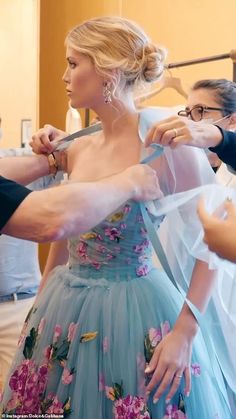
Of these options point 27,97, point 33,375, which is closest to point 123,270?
point 33,375

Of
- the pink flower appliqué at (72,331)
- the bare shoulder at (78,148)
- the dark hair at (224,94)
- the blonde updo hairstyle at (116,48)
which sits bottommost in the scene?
the pink flower appliqué at (72,331)

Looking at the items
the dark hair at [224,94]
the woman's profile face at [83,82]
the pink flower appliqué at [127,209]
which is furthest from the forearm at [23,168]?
the dark hair at [224,94]

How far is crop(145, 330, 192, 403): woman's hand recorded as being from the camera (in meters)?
0.95

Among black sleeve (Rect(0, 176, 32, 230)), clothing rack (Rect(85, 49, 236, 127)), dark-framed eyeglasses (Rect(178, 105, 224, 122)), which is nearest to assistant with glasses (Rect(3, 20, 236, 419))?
black sleeve (Rect(0, 176, 32, 230))

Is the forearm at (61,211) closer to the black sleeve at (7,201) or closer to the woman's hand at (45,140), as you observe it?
the black sleeve at (7,201)

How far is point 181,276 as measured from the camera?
107cm

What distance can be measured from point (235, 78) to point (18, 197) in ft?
3.85

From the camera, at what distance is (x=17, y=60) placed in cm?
276

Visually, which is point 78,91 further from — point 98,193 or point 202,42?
point 202,42

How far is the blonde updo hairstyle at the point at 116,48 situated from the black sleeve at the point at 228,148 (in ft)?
0.85

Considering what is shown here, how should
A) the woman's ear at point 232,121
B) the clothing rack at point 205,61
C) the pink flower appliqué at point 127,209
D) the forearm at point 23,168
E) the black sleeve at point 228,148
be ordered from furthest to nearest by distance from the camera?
the clothing rack at point 205,61 < the woman's ear at point 232,121 < the forearm at point 23,168 < the pink flower appliqué at point 127,209 < the black sleeve at point 228,148

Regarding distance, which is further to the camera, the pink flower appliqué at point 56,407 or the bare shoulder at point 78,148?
the bare shoulder at point 78,148

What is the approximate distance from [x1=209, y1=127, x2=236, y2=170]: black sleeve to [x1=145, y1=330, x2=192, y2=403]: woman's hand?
0.32 metres

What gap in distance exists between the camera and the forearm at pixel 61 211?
863 mm
